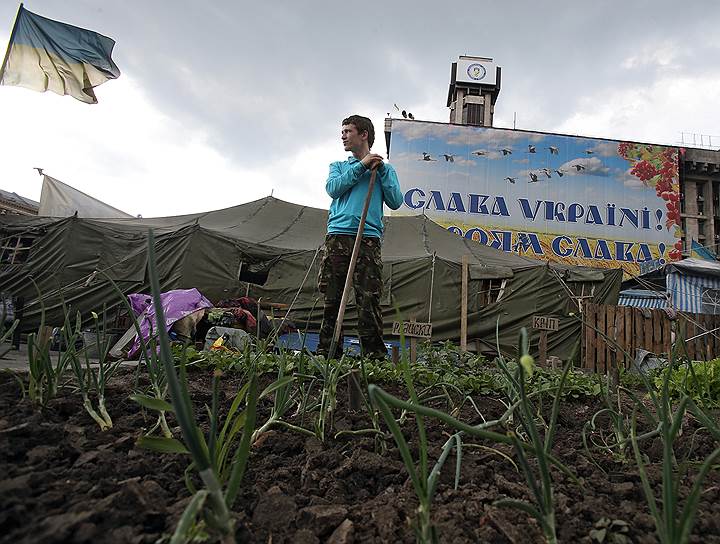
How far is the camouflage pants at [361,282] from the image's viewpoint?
2871mm

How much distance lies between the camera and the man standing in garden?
2875 mm

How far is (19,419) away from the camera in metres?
0.83

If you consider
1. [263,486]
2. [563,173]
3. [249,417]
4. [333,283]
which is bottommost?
[263,486]

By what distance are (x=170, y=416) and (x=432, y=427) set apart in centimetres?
65

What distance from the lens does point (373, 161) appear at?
2707mm

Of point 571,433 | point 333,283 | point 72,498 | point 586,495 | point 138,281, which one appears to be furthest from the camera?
point 138,281

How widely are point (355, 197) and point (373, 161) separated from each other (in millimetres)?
351

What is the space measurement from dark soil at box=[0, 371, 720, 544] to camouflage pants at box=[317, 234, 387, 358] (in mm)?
1854

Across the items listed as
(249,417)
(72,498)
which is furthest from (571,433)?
(72,498)

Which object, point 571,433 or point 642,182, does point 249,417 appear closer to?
point 571,433

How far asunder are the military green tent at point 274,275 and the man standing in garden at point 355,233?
4071 millimetres

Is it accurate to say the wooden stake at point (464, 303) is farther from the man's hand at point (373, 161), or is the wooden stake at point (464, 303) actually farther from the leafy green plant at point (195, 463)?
the leafy green plant at point (195, 463)

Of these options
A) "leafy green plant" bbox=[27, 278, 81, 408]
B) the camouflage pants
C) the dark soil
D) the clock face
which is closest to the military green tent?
the camouflage pants

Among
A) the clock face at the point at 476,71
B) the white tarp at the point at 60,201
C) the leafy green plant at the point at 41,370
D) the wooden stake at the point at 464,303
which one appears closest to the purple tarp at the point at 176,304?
the leafy green plant at the point at 41,370
